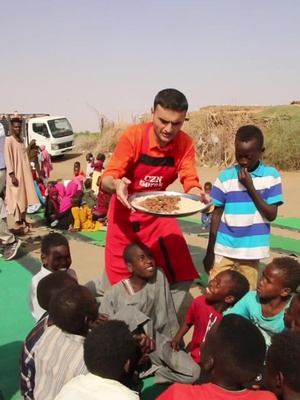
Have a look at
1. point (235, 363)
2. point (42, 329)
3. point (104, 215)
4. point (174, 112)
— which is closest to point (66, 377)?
point (42, 329)

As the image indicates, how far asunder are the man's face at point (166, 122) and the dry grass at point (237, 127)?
13.0 metres

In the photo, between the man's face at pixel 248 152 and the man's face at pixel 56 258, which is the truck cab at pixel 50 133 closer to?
the man's face at pixel 56 258

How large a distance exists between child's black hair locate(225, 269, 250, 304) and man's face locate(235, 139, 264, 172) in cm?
71

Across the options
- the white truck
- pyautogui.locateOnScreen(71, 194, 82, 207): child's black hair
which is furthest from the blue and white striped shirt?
the white truck

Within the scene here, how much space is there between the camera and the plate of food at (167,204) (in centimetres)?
273

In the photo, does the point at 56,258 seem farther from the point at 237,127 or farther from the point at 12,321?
the point at 237,127

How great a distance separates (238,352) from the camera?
1774 mm

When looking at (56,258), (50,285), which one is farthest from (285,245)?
(50,285)

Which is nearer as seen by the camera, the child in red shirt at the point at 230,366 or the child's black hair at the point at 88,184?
the child in red shirt at the point at 230,366

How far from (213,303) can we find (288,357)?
3.96ft

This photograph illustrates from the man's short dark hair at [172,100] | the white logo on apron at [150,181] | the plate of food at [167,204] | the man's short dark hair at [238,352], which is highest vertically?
the man's short dark hair at [172,100]

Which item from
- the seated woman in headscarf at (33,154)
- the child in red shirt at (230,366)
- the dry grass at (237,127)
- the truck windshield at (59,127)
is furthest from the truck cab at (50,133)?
the child in red shirt at (230,366)

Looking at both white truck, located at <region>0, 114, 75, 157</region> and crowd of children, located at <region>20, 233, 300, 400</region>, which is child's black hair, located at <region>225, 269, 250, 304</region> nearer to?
crowd of children, located at <region>20, 233, 300, 400</region>

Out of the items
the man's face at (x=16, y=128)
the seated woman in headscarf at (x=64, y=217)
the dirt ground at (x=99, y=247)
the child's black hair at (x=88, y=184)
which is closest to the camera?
the dirt ground at (x=99, y=247)
